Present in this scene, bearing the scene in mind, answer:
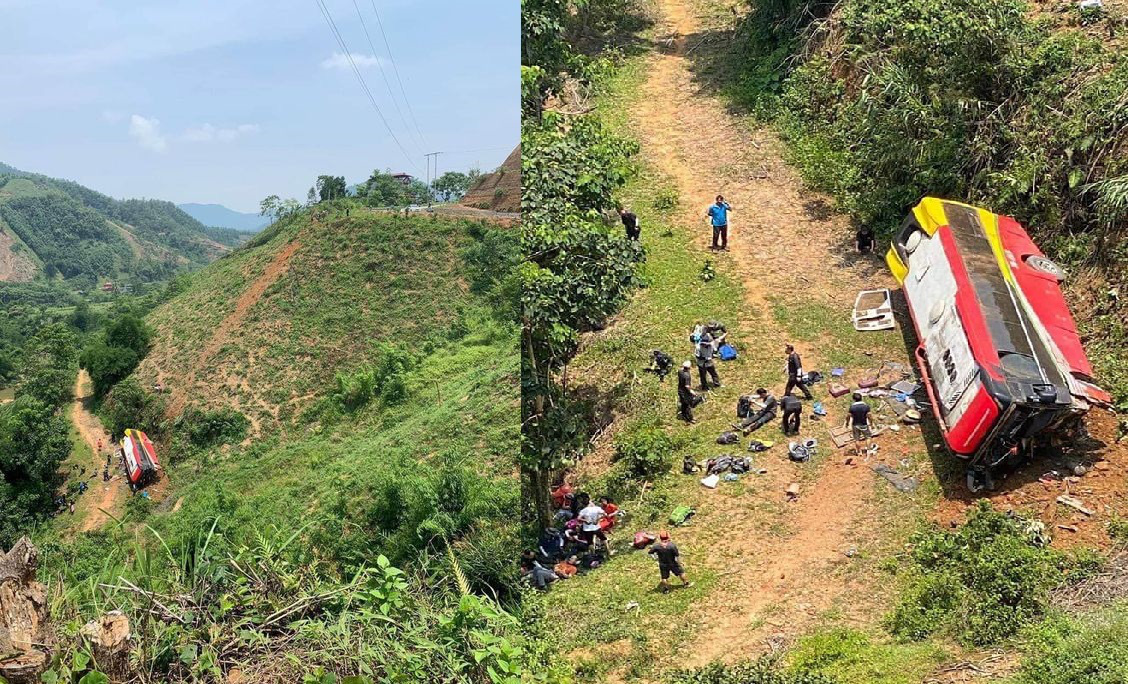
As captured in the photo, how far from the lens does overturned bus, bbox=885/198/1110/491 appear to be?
27.6 ft

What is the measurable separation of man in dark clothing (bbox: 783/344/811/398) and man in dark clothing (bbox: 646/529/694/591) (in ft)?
11.4

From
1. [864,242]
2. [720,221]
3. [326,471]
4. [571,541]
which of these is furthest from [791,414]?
[326,471]

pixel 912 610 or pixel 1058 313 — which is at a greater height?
pixel 1058 313

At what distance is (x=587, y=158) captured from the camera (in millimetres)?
10758

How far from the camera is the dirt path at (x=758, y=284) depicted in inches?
317

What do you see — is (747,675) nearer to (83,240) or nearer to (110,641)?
(110,641)

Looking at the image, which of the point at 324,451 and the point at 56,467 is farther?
the point at 56,467

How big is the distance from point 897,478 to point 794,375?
212cm

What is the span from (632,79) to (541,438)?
1515 cm

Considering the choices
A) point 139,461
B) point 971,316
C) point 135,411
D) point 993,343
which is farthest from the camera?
point 135,411

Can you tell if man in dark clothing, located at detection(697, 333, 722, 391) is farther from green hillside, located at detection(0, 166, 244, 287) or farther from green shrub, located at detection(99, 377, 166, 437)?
green hillside, located at detection(0, 166, 244, 287)

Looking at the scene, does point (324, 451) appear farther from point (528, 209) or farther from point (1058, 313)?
point (1058, 313)

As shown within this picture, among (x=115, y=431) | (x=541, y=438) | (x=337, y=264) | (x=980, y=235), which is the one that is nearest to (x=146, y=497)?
(x=115, y=431)

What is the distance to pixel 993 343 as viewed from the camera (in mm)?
8750
